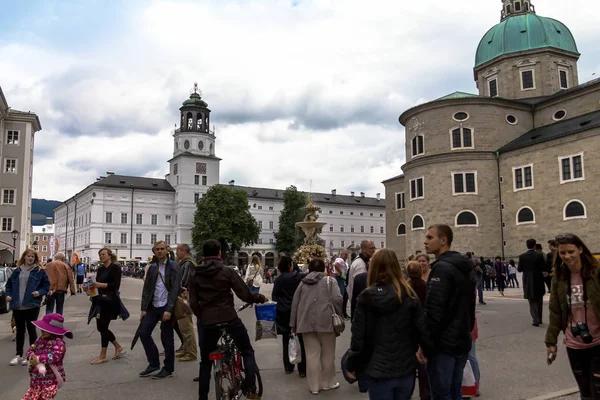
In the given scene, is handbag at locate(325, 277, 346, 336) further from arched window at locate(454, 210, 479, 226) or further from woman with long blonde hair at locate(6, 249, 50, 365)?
arched window at locate(454, 210, 479, 226)

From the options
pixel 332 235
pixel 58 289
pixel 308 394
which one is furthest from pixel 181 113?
pixel 308 394

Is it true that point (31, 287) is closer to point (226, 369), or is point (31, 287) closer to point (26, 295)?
point (26, 295)

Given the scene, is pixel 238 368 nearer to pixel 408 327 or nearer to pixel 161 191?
pixel 408 327

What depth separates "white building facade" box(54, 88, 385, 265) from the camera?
77812 millimetres

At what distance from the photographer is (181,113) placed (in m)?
81.4

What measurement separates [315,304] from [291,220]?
72.7m

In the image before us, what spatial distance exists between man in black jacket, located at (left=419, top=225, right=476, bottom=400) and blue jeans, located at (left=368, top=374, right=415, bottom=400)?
1.16 ft

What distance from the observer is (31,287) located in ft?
27.1

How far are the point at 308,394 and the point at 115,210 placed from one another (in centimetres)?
7803

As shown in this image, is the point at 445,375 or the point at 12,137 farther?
the point at 12,137

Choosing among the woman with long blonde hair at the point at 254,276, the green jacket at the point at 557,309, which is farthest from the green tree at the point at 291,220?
the green jacket at the point at 557,309

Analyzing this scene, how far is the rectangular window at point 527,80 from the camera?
46.6 m

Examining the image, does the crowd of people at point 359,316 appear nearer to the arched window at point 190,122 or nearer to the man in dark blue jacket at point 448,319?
the man in dark blue jacket at point 448,319

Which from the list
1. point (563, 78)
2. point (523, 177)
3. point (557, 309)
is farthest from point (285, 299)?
point (563, 78)
